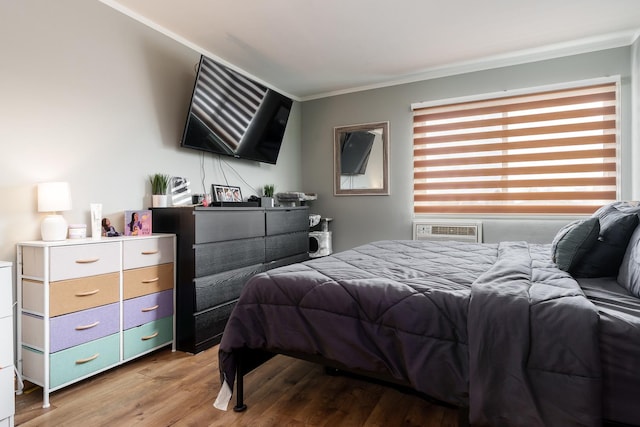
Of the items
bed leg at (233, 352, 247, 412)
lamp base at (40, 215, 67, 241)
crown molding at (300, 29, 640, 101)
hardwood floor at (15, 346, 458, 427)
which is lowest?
hardwood floor at (15, 346, 458, 427)

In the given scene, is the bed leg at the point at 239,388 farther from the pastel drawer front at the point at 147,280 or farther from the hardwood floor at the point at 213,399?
the pastel drawer front at the point at 147,280

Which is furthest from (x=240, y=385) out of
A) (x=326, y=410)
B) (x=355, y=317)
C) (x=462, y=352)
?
(x=462, y=352)

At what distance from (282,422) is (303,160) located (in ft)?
12.0

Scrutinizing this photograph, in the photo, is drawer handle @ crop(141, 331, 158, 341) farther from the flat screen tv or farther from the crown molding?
the crown molding

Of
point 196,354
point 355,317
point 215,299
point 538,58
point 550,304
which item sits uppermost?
point 538,58

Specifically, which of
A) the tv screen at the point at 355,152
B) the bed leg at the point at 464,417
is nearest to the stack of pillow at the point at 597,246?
the bed leg at the point at 464,417

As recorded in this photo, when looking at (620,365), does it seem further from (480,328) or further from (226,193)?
(226,193)

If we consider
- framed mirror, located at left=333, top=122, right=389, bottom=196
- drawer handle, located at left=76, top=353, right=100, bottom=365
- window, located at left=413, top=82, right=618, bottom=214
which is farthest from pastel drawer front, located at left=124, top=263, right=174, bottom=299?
window, located at left=413, top=82, right=618, bottom=214

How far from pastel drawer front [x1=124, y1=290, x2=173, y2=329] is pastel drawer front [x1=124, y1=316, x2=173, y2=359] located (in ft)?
0.11

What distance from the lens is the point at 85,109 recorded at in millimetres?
2422

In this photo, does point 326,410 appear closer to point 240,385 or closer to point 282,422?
point 282,422

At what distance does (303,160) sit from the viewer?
4.89m

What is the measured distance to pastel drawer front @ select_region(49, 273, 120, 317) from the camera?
1908mm

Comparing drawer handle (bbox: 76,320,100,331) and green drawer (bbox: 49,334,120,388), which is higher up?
drawer handle (bbox: 76,320,100,331)
